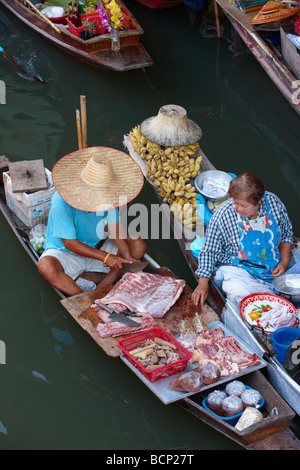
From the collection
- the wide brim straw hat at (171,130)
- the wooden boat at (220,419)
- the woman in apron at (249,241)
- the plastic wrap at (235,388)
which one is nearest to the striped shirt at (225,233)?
the woman in apron at (249,241)

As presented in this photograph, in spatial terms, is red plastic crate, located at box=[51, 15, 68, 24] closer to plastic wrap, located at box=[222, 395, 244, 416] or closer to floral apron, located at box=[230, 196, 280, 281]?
floral apron, located at box=[230, 196, 280, 281]

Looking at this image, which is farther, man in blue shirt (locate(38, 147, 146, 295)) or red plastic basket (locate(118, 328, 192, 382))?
man in blue shirt (locate(38, 147, 146, 295))

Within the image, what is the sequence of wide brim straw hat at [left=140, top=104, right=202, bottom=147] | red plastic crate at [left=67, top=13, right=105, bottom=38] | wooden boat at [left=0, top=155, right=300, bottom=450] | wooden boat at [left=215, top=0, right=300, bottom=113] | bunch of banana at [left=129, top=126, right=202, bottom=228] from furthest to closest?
red plastic crate at [left=67, top=13, right=105, bottom=38] < wooden boat at [left=215, top=0, right=300, bottom=113] < wide brim straw hat at [left=140, top=104, right=202, bottom=147] < bunch of banana at [left=129, top=126, right=202, bottom=228] < wooden boat at [left=0, top=155, right=300, bottom=450]

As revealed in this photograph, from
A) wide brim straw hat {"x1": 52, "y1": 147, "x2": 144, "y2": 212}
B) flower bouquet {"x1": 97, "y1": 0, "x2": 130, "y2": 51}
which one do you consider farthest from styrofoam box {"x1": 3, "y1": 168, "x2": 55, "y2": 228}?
flower bouquet {"x1": 97, "y1": 0, "x2": 130, "y2": 51}

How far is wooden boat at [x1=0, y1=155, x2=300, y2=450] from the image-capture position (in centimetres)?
371

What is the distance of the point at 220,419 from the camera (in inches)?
148

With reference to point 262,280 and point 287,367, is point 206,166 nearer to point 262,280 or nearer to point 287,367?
point 262,280

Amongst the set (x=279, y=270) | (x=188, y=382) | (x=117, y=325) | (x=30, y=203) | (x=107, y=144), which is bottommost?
(x=188, y=382)

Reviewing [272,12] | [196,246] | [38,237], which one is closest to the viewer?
[196,246]

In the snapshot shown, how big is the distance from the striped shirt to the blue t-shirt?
0.88 meters

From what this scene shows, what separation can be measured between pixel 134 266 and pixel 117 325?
80cm

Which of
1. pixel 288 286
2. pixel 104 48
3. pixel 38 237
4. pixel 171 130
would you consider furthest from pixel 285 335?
pixel 104 48

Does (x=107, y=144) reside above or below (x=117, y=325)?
above

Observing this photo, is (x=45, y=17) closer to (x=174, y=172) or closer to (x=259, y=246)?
(x=174, y=172)
